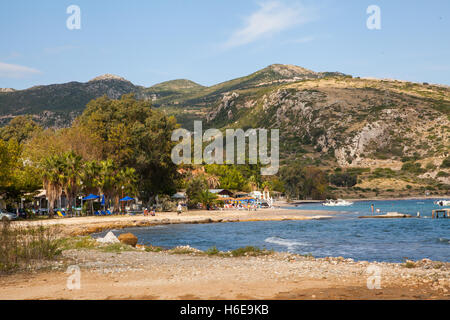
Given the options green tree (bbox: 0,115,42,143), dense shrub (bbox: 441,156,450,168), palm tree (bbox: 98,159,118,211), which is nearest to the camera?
palm tree (bbox: 98,159,118,211)

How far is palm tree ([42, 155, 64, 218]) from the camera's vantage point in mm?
45188

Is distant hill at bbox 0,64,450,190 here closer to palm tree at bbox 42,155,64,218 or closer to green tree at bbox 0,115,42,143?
green tree at bbox 0,115,42,143

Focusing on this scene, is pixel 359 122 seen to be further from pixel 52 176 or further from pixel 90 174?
pixel 52 176

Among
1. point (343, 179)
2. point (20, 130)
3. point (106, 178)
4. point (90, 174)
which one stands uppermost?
point (20, 130)

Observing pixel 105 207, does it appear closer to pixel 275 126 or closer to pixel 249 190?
pixel 249 190

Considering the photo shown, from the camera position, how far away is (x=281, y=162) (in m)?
144

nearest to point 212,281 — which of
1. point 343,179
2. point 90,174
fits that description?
point 90,174

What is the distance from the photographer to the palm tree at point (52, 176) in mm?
45188

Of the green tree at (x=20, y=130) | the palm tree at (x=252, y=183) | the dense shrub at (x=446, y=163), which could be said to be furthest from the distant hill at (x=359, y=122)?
the green tree at (x=20, y=130)

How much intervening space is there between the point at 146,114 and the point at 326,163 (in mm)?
91194

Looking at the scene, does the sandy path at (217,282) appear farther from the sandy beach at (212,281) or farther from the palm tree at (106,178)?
the palm tree at (106,178)

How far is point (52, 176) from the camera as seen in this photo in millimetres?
45125

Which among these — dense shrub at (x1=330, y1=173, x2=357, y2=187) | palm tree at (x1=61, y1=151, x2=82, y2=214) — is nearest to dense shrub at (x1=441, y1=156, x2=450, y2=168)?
dense shrub at (x1=330, y1=173, x2=357, y2=187)
